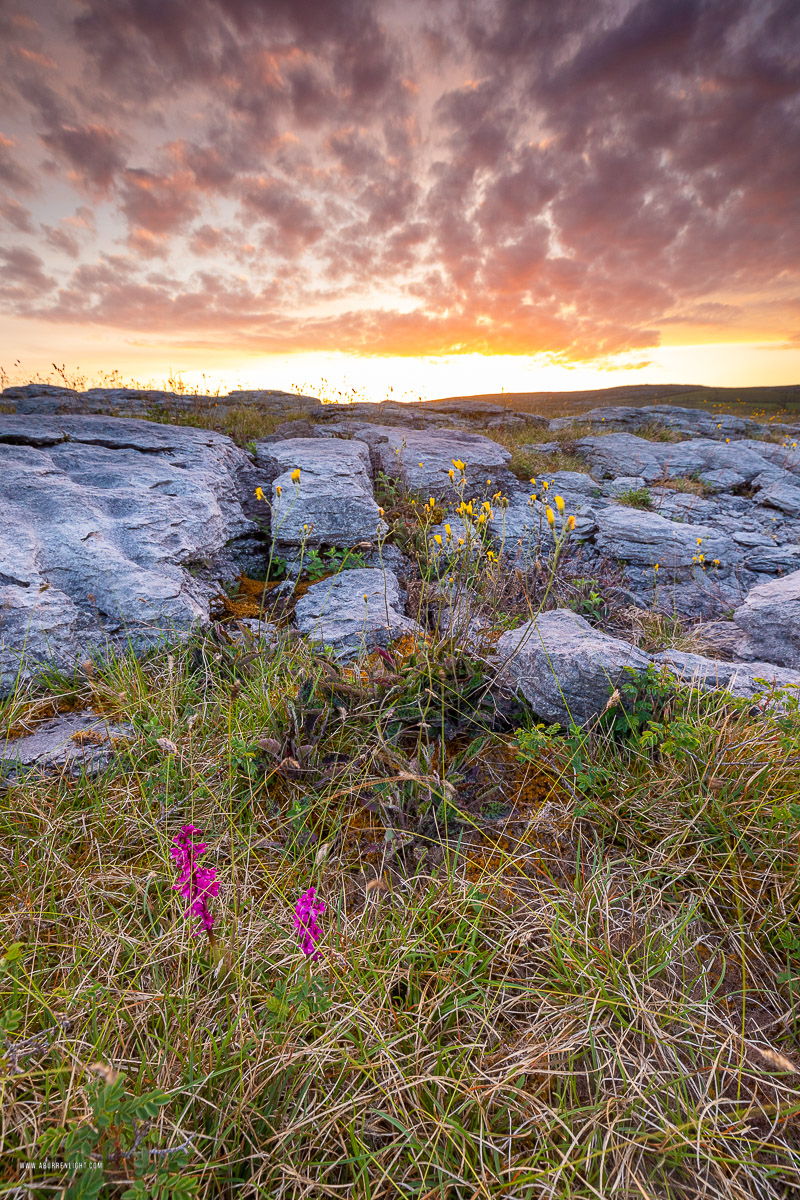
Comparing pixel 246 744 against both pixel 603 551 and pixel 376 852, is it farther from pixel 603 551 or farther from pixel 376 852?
pixel 603 551

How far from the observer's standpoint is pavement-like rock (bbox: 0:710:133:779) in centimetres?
234

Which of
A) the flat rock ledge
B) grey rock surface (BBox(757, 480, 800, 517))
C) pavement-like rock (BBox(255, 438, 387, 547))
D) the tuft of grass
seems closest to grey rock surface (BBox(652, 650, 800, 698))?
the flat rock ledge

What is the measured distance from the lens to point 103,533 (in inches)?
147

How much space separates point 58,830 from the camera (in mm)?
2055

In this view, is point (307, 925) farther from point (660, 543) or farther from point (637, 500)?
point (637, 500)

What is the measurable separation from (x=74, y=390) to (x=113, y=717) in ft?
40.0

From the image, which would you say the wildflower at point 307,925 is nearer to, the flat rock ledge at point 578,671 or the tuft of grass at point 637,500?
the flat rock ledge at point 578,671

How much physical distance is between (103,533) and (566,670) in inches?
138

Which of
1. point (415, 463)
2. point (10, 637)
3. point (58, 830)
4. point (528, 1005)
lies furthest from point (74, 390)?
point (528, 1005)

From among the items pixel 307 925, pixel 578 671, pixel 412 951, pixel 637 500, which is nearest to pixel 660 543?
pixel 637 500

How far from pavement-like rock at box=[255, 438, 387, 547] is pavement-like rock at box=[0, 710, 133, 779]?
2031 millimetres

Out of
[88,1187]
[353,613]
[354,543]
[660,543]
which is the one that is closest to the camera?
[88,1187]

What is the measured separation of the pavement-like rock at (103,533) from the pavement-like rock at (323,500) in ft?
1.52

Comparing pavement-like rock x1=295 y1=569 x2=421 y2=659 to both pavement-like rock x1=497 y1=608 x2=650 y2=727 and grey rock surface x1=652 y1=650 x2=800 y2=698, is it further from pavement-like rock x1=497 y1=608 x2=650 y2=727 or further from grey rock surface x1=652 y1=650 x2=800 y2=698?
grey rock surface x1=652 y1=650 x2=800 y2=698
